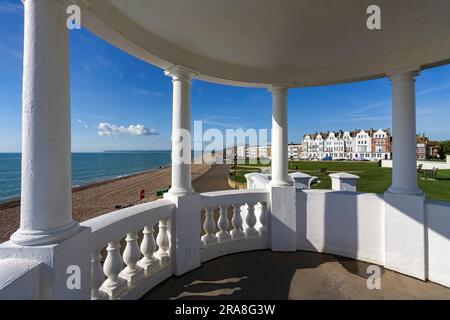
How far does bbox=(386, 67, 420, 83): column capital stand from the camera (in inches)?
139

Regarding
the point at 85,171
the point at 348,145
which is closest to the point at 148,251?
the point at 85,171

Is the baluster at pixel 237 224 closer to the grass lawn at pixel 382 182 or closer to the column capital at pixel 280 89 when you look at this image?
the column capital at pixel 280 89

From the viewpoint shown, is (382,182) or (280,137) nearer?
(280,137)

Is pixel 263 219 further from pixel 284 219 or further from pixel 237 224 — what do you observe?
pixel 237 224

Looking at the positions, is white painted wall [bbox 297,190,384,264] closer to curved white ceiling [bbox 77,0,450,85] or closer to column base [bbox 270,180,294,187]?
column base [bbox 270,180,294,187]

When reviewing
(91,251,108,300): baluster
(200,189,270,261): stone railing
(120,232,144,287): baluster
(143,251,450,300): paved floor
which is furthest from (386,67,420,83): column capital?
(91,251,108,300): baluster

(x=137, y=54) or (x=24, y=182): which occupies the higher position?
(x=137, y=54)

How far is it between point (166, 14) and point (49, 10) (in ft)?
4.23

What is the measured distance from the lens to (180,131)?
12.0ft

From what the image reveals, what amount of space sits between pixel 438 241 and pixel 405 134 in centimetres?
168

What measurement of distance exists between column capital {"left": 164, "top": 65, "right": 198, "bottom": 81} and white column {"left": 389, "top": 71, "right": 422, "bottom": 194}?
349 cm
